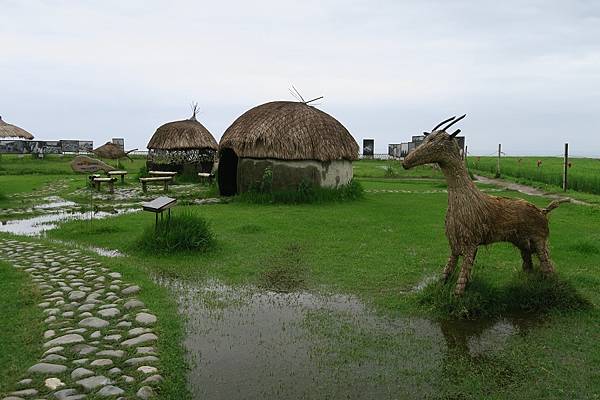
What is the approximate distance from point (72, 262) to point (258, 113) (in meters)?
9.90

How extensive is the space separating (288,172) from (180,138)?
10.0 m

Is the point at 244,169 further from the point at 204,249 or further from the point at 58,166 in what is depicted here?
the point at 58,166

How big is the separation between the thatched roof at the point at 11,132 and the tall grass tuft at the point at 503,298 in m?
31.3

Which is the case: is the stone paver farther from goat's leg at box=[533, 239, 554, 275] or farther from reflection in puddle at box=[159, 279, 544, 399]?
goat's leg at box=[533, 239, 554, 275]

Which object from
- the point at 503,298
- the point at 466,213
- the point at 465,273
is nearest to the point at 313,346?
the point at 465,273

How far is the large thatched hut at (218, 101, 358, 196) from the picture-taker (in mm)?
15461

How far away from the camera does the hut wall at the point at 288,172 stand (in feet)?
51.1

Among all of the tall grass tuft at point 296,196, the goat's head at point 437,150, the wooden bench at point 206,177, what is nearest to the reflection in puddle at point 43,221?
the tall grass tuft at point 296,196

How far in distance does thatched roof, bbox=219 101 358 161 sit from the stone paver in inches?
326

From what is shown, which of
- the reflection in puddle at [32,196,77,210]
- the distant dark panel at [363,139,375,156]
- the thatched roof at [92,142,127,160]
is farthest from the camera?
the distant dark panel at [363,139,375,156]

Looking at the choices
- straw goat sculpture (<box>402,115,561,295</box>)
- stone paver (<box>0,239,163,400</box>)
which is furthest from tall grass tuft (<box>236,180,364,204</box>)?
straw goat sculpture (<box>402,115,561,295</box>)

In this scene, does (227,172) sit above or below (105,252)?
above

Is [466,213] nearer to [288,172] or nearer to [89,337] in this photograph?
[89,337]

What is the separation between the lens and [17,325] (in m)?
5.44
